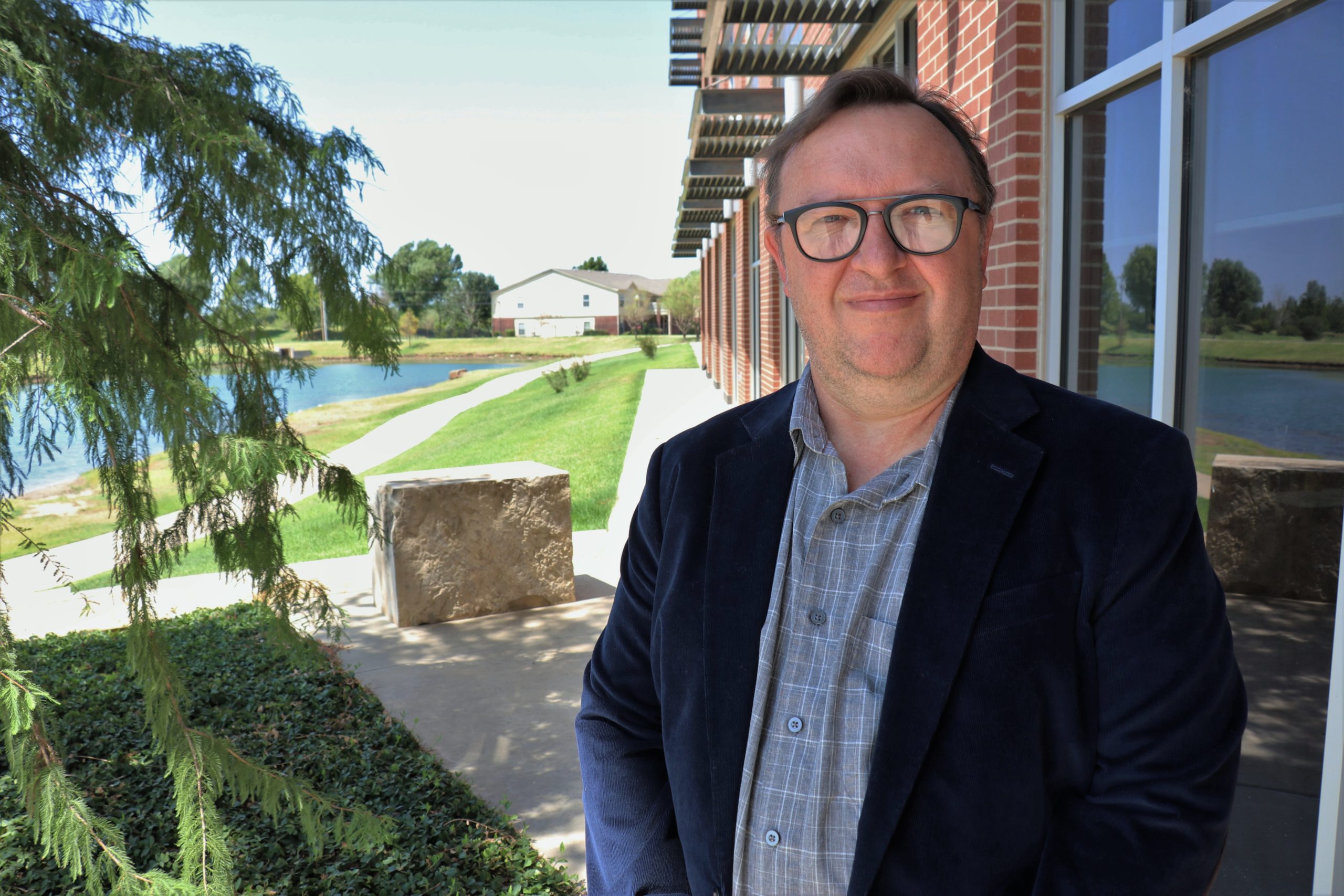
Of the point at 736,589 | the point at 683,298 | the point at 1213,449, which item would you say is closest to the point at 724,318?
the point at 1213,449

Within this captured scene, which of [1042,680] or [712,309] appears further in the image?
[712,309]

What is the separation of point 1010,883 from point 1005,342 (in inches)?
117

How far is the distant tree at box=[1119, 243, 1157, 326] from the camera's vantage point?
303cm

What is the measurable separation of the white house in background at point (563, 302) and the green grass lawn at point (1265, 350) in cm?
9504

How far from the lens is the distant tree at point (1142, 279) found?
3.03 meters

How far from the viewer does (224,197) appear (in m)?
3.29

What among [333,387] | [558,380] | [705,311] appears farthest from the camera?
[333,387]

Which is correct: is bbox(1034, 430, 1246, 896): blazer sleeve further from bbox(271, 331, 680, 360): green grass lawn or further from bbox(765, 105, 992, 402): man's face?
bbox(271, 331, 680, 360): green grass lawn

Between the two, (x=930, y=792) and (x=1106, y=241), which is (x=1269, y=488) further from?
(x=930, y=792)

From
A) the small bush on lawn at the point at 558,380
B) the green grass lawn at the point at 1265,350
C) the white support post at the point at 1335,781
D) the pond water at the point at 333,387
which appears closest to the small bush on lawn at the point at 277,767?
the pond water at the point at 333,387

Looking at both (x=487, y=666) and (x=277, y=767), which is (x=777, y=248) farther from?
(x=487, y=666)

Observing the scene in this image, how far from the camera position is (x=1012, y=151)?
3.72 m

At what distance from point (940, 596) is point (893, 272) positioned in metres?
0.47

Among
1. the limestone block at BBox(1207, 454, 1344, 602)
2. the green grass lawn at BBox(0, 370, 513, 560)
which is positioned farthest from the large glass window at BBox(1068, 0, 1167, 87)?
the green grass lawn at BBox(0, 370, 513, 560)
